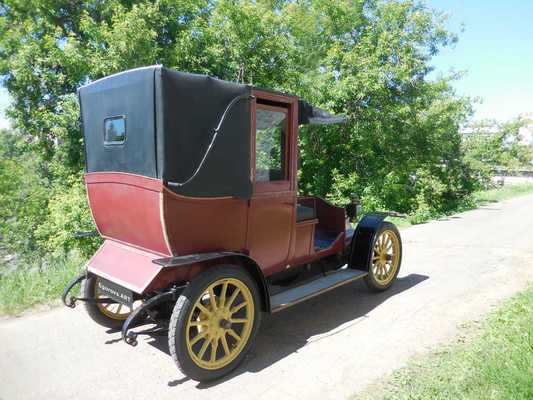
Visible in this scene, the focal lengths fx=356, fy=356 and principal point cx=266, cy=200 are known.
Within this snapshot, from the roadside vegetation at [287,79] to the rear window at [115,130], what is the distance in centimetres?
586

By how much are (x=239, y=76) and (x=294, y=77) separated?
76.7 inches

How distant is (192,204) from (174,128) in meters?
0.59

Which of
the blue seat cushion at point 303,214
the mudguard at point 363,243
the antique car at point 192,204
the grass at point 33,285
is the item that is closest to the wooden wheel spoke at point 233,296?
the antique car at point 192,204

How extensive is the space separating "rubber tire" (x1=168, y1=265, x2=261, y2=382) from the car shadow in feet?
0.28

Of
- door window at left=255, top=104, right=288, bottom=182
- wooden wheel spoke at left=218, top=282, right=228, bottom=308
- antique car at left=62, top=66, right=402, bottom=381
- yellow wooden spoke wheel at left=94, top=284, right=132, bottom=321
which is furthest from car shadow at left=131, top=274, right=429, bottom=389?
door window at left=255, top=104, right=288, bottom=182

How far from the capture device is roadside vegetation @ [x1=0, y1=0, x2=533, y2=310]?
10.9m

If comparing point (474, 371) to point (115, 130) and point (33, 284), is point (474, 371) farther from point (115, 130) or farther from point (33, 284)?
point (33, 284)

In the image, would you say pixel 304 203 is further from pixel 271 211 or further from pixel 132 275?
pixel 132 275

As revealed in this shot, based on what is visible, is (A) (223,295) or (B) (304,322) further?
(B) (304,322)

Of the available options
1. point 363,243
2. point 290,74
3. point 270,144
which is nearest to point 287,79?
point 290,74

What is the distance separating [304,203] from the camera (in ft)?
15.5

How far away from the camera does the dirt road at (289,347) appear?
8.91 ft

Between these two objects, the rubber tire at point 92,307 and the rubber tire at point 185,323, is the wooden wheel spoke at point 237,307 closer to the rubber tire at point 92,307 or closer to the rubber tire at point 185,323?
the rubber tire at point 185,323

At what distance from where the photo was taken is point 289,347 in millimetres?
3346
